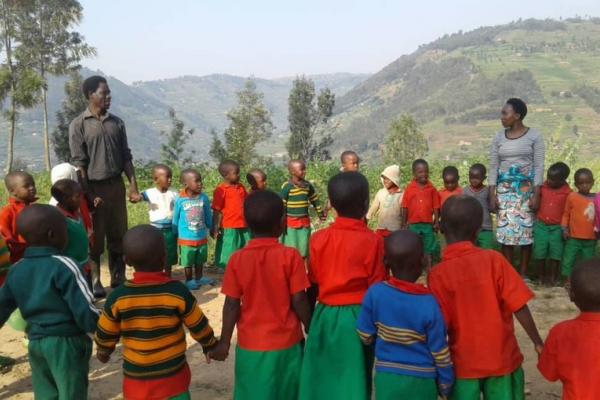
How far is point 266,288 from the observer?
2.56 metres

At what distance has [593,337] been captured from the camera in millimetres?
2064

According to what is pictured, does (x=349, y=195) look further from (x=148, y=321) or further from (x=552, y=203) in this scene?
(x=552, y=203)

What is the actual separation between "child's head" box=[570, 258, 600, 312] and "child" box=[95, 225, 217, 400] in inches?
64.0

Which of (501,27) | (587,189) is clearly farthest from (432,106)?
(587,189)

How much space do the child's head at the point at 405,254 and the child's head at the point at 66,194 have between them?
2746mm

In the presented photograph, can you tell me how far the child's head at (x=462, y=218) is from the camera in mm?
2395

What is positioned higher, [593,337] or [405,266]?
[405,266]

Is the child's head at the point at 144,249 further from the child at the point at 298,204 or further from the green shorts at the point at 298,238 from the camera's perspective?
the green shorts at the point at 298,238

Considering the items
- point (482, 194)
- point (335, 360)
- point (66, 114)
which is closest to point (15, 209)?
point (335, 360)

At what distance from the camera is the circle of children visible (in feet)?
7.43

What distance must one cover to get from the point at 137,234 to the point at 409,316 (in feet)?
4.13

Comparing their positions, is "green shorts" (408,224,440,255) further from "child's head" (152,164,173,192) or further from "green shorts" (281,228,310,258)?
"child's head" (152,164,173,192)

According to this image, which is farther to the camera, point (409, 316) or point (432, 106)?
point (432, 106)

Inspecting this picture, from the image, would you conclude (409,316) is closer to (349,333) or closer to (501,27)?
(349,333)
